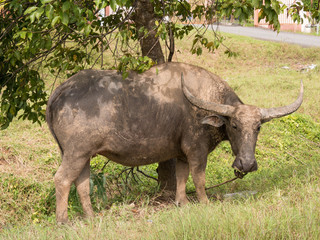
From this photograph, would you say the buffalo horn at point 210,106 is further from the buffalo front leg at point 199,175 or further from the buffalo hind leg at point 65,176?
the buffalo hind leg at point 65,176

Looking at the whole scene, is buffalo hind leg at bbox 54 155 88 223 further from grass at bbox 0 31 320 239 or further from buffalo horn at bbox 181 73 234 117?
buffalo horn at bbox 181 73 234 117

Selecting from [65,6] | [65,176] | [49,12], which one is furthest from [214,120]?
[49,12]

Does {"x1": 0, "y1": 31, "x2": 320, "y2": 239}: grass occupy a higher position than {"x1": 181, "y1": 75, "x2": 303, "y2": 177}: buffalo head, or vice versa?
{"x1": 181, "y1": 75, "x2": 303, "y2": 177}: buffalo head

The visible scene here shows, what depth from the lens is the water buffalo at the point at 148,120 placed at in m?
4.85

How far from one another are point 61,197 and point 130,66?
1524 mm

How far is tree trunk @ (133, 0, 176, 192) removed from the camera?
586cm

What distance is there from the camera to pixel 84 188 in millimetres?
5094

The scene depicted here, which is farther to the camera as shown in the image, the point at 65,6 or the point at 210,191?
the point at 210,191

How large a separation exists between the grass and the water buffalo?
19.3 inches

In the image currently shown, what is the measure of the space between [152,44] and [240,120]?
1.74m

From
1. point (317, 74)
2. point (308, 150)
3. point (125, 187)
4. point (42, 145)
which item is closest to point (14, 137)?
point (42, 145)

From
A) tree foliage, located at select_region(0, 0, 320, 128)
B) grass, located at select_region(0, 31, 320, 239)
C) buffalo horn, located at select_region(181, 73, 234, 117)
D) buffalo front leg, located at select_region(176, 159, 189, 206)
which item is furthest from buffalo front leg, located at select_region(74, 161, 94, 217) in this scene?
buffalo horn, located at select_region(181, 73, 234, 117)

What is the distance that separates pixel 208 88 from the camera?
5391 mm

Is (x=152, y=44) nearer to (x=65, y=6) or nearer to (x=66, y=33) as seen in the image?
(x=66, y=33)
